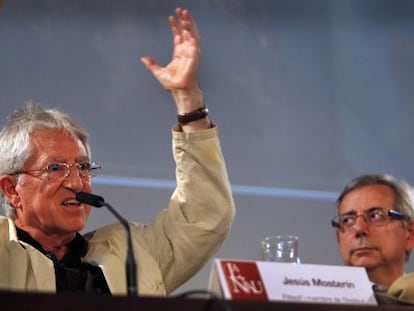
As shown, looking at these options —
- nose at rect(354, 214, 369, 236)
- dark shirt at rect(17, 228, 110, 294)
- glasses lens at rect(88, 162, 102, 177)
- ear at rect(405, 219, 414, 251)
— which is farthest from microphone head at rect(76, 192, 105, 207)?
ear at rect(405, 219, 414, 251)

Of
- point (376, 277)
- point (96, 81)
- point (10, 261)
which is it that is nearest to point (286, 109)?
point (96, 81)

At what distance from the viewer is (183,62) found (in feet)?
8.63

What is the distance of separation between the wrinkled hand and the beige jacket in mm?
129

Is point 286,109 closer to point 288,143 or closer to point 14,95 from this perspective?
point 288,143

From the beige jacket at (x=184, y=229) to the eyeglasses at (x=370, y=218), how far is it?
1.21 feet

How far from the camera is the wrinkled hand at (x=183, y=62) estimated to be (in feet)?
8.57

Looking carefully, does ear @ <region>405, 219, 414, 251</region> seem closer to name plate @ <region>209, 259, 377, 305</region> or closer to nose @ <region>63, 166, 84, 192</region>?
nose @ <region>63, 166, 84, 192</region>

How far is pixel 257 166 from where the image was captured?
350 centimetres

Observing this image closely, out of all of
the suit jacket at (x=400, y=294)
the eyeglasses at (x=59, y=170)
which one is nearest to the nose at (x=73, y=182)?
the eyeglasses at (x=59, y=170)

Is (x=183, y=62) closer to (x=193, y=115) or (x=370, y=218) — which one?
(x=193, y=115)

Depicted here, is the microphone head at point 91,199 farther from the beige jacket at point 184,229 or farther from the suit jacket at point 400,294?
the suit jacket at point 400,294

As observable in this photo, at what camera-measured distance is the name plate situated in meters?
1.78

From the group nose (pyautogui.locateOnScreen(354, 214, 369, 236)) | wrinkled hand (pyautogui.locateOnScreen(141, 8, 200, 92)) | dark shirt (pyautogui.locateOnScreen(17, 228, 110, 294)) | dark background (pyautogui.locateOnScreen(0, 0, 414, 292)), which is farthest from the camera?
dark background (pyautogui.locateOnScreen(0, 0, 414, 292))

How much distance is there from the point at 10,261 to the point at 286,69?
58.3 inches
